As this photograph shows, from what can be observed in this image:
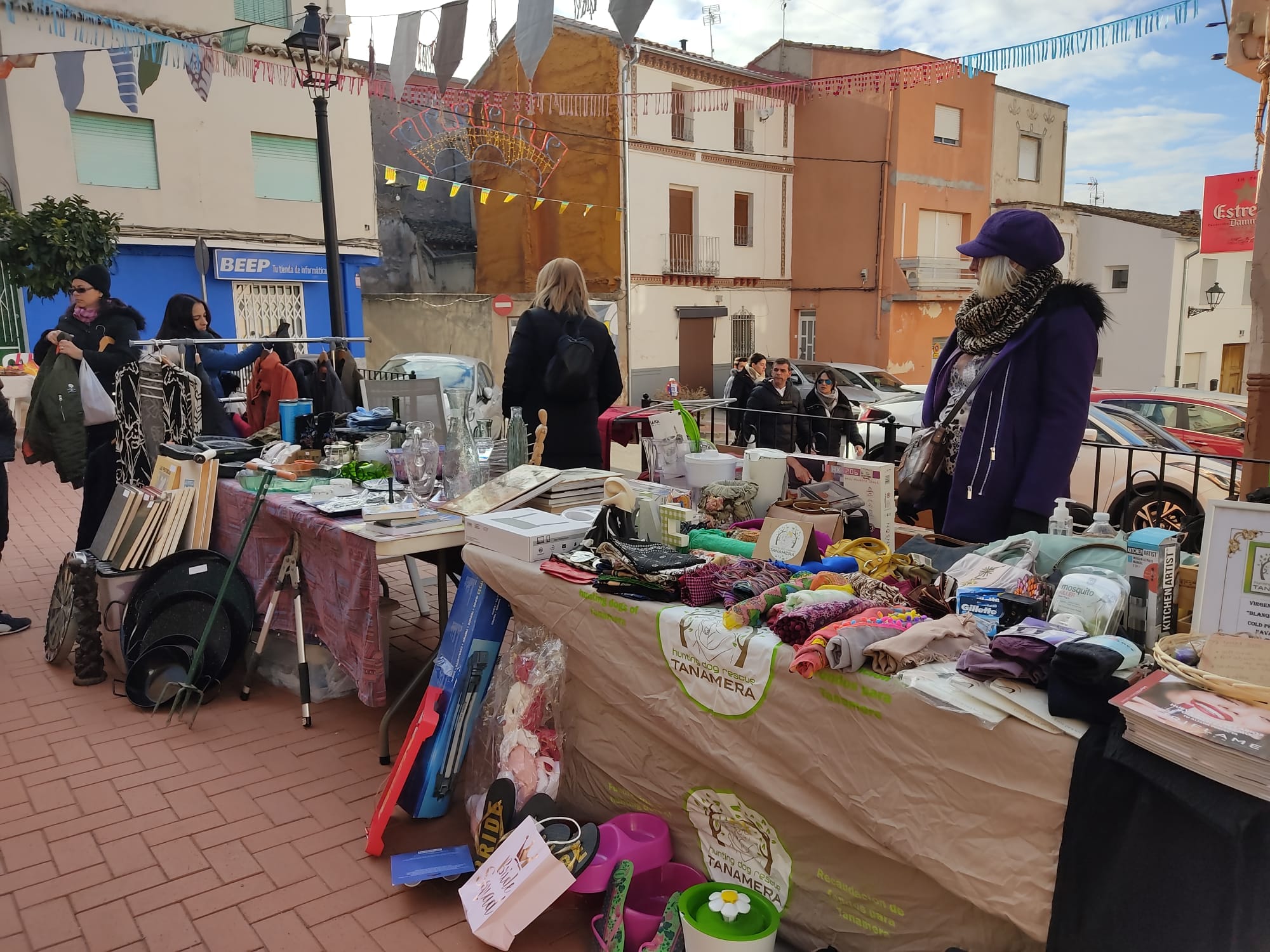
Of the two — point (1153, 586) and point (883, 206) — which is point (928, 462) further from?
point (883, 206)

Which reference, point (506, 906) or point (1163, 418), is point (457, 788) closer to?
point (506, 906)

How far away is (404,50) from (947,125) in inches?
782

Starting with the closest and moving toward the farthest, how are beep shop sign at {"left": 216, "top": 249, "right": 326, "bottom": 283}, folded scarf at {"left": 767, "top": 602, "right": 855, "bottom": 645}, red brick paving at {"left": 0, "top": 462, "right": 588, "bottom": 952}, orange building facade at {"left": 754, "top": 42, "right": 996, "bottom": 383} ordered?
folded scarf at {"left": 767, "top": 602, "right": 855, "bottom": 645} → red brick paving at {"left": 0, "top": 462, "right": 588, "bottom": 952} → beep shop sign at {"left": 216, "top": 249, "right": 326, "bottom": 283} → orange building facade at {"left": 754, "top": 42, "right": 996, "bottom": 383}

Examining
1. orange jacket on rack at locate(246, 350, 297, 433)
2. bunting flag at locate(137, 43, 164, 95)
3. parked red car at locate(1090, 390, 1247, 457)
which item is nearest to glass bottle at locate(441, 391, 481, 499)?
orange jacket on rack at locate(246, 350, 297, 433)

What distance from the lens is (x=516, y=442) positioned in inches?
146

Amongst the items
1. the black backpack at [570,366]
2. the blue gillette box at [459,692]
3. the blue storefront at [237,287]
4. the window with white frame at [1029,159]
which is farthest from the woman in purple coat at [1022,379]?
the window with white frame at [1029,159]

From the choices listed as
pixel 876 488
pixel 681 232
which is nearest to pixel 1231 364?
pixel 681 232

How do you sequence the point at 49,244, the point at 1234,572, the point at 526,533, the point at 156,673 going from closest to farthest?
the point at 1234,572 < the point at 526,533 < the point at 156,673 < the point at 49,244

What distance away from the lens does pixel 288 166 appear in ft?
50.4

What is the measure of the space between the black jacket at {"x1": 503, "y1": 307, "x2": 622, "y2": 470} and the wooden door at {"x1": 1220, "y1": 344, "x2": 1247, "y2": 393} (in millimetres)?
27178

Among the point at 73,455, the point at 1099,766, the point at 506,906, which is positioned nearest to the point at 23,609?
the point at 73,455

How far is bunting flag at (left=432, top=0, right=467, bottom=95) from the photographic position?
5.29 m

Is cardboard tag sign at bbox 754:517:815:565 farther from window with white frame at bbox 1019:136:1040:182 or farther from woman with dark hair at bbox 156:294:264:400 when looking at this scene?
window with white frame at bbox 1019:136:1040:182

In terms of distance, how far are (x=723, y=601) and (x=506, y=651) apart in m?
0.95
